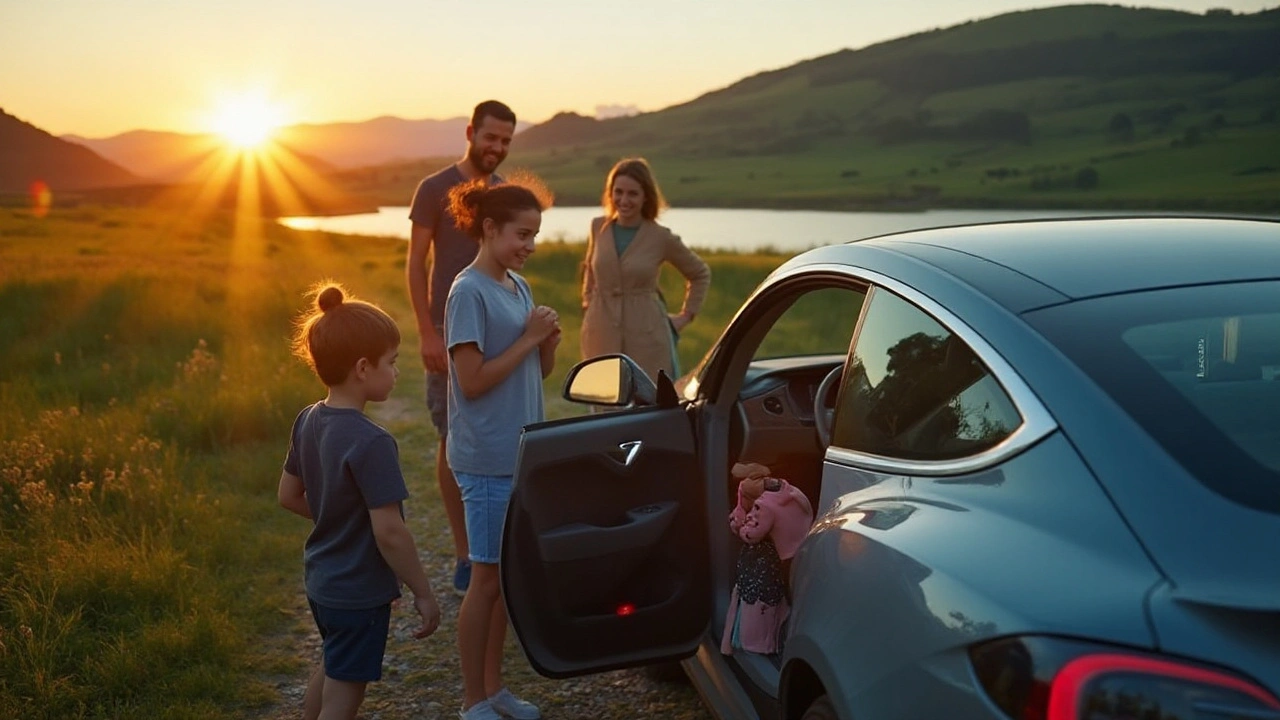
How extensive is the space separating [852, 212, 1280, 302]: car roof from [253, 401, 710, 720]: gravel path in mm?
2235

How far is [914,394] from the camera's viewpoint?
253 cm

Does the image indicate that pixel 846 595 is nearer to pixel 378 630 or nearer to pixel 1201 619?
pixel 1201 619

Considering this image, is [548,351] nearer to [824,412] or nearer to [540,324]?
[540,324]

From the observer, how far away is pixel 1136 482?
71.3 inches

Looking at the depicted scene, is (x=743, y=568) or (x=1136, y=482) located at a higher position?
(x=1136, y=482)

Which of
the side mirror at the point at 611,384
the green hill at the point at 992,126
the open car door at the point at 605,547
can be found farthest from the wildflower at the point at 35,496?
the green hill at the point at 992,126

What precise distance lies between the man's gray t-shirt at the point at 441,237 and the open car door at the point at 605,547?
7.70 ft

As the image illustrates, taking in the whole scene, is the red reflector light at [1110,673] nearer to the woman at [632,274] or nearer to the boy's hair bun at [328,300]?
the boy's hair bun at [328,300]

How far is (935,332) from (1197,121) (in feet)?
319

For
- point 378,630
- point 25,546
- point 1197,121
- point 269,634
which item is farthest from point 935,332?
point 1197,121

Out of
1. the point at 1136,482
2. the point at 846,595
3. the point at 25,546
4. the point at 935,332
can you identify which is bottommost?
the point at 25,546

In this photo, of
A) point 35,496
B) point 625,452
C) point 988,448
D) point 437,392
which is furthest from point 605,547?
point 35,496

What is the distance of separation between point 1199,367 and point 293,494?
2519 mm

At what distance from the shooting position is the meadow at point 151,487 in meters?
4.54
